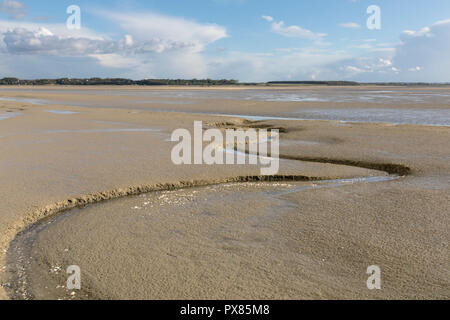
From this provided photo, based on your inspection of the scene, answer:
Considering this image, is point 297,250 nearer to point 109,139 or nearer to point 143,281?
point 143,281

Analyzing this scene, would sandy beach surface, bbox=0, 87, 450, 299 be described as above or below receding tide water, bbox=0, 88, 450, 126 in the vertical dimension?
below

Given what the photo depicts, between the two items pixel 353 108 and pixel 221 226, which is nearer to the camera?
pixel 221 226

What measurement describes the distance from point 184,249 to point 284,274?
1.46 meters

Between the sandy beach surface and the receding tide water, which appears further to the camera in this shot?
the receding tide water

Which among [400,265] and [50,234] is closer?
[400,265]

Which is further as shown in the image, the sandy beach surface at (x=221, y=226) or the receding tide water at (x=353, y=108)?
the receding tide water at (x=353, y=108)

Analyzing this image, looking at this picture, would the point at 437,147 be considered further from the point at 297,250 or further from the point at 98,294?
the point at 98,294

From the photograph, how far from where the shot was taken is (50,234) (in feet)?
19.4

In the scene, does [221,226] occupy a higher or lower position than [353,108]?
lower

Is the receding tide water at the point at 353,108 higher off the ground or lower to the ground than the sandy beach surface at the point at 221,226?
higher

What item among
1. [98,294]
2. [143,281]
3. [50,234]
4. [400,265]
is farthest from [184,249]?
[400,265]
